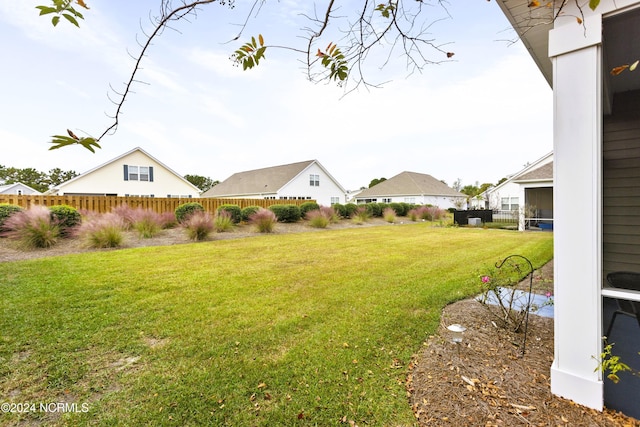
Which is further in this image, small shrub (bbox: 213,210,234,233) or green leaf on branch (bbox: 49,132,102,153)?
small shrub (bbox: 213,210,234,233)

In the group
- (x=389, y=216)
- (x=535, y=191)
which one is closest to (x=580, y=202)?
(x=389, y=216)

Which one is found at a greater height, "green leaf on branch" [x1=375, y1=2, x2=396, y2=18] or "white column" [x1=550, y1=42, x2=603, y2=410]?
"green leaf on branch" [x1=375, y1=2, x2=396, y2=18]

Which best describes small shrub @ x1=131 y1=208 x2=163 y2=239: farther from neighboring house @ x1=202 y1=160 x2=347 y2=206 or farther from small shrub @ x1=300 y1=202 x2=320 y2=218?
neighboring house @ x1=202 y1=160 x2=347 y2=206

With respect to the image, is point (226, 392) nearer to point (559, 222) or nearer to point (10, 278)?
point (559, 222)

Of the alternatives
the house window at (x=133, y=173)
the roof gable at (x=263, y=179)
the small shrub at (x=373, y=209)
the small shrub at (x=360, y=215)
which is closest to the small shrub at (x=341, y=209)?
the small shrub at (x=360, y=215)

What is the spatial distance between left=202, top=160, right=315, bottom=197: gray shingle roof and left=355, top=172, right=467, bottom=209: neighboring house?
38.8 feet

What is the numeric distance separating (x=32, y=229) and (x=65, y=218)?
4.73 ft

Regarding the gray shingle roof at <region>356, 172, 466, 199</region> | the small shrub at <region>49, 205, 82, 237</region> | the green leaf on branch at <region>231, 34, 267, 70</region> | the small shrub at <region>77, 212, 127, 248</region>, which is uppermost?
the gray shingle roof at <region>356, 172, 466, 199</region>

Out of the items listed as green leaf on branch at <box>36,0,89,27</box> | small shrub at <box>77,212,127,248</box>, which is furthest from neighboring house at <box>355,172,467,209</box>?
green leaf on branch at <box>36,0,89,27</box>

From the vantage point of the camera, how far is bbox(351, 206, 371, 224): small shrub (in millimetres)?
18283

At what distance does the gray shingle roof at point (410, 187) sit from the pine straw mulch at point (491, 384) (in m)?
30.5

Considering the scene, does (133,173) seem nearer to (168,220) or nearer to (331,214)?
(168,220)

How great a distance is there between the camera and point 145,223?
10.1 meters

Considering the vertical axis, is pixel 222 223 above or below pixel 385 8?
below
